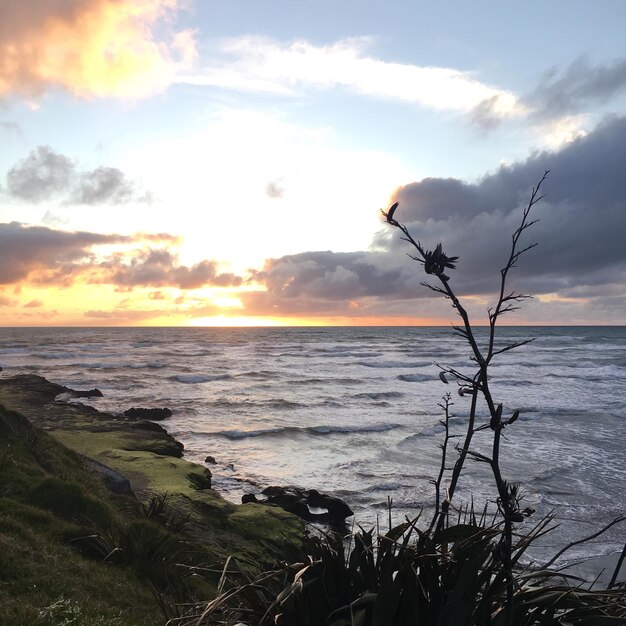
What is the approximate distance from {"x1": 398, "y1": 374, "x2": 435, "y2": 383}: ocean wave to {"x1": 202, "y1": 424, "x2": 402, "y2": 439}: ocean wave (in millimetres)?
21474

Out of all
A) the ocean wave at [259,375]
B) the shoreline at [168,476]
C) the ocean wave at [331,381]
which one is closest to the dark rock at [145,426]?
the shoreline at [168,476]

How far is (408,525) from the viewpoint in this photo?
289cm

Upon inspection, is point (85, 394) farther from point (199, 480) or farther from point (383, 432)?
point (199, 480)

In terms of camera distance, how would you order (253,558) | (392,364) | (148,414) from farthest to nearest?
(392,364) < (148,414) < (253,558)

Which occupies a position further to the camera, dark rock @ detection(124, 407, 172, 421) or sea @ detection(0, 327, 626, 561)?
dark rock @ detection(124, 407, 172, 421)

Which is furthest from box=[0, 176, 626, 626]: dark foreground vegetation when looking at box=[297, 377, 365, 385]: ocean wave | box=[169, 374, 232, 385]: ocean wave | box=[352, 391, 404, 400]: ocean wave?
box=[169, 374, 232, 385]: ocean wave

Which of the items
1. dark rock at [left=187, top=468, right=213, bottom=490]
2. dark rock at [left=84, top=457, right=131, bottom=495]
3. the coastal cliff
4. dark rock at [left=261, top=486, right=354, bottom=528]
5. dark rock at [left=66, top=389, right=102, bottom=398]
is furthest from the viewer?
dark rock at [left=66, top=389, right=102, bottom=398]

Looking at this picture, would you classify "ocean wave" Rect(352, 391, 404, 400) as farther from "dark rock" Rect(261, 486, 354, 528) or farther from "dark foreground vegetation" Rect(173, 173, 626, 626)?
"dark foreground vegetation" Rect(173, 173, 626, 626)

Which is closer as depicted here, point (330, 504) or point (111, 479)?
point (111, 479)

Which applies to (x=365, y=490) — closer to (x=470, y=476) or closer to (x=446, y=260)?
(x=470, y=476)

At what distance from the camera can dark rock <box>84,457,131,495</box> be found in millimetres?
9266

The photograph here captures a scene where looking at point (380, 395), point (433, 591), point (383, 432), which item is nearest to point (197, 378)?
point (380, 395)

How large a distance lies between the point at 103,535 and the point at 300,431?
17034 millimetres

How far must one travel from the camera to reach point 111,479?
9.43 m
